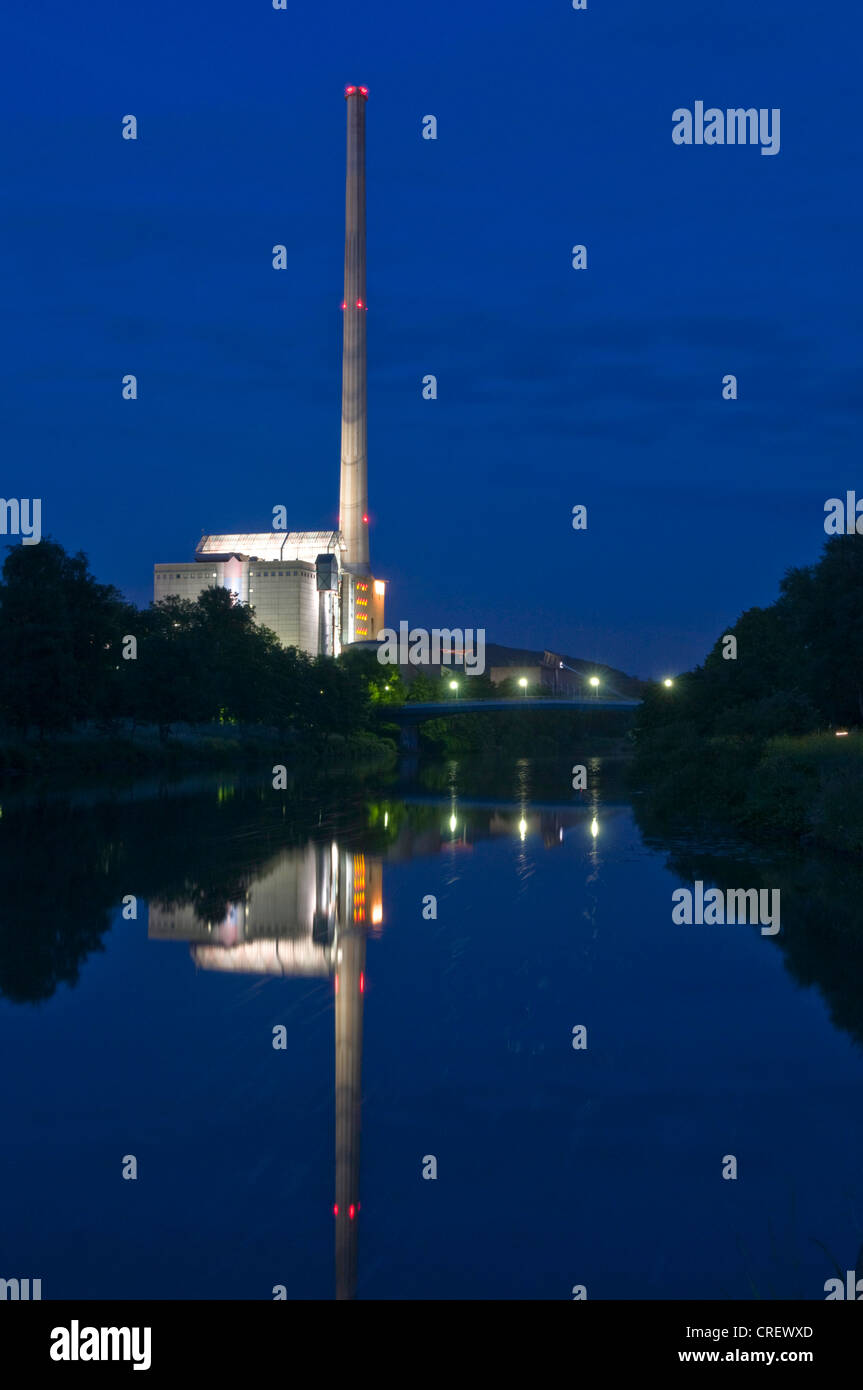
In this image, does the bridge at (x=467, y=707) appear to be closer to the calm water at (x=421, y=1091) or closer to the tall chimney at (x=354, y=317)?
the tall chimney at (x=354, y=317)

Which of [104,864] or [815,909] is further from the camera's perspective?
[104,864]

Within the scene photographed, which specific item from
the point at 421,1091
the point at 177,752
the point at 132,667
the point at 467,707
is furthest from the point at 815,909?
the point at 467,707

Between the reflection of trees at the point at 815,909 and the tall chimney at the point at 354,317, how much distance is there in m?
153

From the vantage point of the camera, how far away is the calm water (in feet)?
23.9

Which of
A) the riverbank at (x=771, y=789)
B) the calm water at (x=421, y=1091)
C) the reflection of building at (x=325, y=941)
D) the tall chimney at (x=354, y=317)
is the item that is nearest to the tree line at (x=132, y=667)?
the riverbank at (x=771, y=789)

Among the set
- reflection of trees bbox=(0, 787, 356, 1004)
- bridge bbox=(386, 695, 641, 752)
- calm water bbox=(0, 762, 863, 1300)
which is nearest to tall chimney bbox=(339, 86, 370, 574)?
bridge bbox=(386, 695, 641, 752)

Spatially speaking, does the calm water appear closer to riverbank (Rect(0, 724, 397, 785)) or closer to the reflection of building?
the reflection of building

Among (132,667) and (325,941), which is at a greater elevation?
(132,667)

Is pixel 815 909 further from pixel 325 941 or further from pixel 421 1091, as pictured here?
pixel 421 1091

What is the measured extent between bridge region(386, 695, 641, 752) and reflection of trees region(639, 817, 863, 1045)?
7718 centimetres

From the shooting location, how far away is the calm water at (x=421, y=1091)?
729 cm

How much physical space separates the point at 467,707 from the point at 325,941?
100888mm

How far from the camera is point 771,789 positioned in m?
32.3
